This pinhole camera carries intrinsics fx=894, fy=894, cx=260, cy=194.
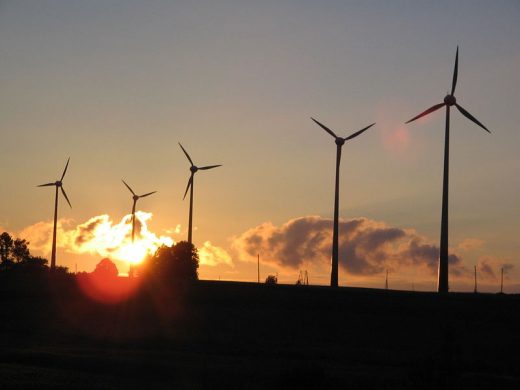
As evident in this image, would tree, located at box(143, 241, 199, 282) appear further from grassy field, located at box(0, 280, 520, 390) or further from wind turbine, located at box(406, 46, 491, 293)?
wind turbine, located at box(406, 46, 491, 293)

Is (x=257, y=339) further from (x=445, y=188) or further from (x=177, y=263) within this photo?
(x=177, y=263)

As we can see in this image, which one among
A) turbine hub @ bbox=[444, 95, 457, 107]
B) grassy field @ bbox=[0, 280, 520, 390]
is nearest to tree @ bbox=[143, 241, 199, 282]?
grassy field @ bbox=[0, 280, 520, 390]

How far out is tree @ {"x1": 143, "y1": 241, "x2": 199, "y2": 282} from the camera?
179 meters

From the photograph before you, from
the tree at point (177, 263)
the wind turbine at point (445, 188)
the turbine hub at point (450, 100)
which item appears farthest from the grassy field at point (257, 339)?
the tree at point (177, 263)

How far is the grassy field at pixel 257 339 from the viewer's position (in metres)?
61.0

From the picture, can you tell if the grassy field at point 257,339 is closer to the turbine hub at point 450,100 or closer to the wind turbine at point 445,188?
the wind turbine at point 445,188

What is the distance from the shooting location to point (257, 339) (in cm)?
9056

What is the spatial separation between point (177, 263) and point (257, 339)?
91.9 meters

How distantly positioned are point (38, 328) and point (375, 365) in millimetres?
42617

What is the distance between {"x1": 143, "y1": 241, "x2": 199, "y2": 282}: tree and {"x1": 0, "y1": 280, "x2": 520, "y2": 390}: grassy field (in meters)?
42.7

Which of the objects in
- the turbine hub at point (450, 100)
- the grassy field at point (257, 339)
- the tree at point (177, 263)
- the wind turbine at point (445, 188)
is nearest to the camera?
the grassy field at point (257, 339)

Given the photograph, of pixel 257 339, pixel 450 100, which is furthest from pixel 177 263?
pixel 257 339

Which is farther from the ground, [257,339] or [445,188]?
[445,188]

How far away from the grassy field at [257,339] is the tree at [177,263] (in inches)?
1680
